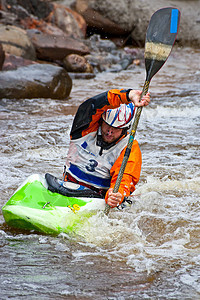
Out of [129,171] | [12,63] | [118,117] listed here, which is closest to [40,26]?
[12,63]

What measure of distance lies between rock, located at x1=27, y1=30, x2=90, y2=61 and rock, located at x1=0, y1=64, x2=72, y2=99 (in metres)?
2.72

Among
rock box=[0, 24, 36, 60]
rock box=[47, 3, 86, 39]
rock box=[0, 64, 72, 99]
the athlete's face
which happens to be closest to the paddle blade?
the athlete's face

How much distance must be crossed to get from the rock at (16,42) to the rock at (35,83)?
2.01m

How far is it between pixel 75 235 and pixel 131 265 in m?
0.55

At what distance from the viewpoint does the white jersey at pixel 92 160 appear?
11.8 feet

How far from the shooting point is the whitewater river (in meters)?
2.65

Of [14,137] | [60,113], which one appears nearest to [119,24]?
[60,113]

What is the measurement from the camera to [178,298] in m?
2.54

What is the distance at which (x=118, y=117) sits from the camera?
3.42 m

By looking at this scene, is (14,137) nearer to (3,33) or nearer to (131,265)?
(131,265)

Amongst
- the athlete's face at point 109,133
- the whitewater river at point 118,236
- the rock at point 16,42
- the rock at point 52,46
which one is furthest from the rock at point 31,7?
the athlete's face at point 109,133

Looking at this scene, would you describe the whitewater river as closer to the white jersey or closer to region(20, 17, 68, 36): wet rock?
the white jersey

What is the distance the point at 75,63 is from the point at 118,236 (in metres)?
8.85

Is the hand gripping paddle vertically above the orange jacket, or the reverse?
the hand gripping paddle
